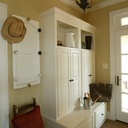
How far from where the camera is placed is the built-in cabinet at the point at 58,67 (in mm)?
1850

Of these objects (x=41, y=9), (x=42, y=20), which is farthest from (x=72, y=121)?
(x=41, y=9)

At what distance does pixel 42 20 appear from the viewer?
6.56 ft

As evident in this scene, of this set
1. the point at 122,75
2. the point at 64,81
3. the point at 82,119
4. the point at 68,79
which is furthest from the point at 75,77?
the point at 122,75

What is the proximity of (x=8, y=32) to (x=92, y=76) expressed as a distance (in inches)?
81.7

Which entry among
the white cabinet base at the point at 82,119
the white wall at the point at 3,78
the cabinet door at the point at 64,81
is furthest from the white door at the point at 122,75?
the white wall at the point at 3,78

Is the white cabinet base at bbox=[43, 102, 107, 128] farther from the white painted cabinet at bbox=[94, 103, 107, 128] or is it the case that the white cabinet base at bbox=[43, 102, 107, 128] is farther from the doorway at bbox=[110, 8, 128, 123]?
the doorway at bbox=[110, 8, 128, 123]

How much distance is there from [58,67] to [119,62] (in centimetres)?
153

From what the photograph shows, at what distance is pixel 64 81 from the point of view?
2.00 meters

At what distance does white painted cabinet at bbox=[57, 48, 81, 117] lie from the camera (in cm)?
193

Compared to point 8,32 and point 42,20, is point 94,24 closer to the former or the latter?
point 42,20

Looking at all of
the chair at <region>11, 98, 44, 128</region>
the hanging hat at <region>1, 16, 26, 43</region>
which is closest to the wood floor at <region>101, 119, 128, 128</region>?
the chair at <region>11, 98, 44, 128</region>

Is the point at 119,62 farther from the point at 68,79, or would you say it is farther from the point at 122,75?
the point at 68,79

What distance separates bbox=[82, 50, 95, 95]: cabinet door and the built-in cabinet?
8.0 inches

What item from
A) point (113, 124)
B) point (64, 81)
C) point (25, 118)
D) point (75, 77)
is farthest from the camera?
point (113, 124)
